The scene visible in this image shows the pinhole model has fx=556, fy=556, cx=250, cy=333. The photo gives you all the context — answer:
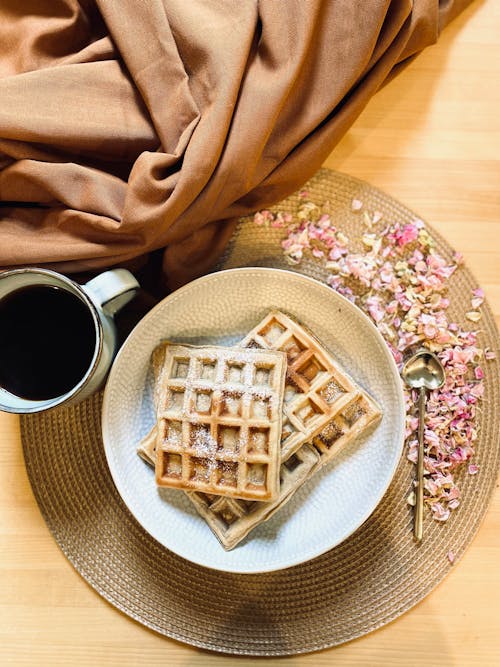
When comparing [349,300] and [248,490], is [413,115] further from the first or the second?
[248,490]

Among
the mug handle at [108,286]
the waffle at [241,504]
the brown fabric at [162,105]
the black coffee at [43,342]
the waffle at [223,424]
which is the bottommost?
the waffle at [241,504]

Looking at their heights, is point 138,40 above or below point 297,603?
above

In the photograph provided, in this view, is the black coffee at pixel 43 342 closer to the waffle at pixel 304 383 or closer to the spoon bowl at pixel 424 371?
the waffle at pixel 304 383

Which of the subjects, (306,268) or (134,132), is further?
(306,268)

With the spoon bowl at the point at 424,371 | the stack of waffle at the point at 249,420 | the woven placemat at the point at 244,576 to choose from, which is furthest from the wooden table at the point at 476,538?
the stack of waffle at the point at 249,420

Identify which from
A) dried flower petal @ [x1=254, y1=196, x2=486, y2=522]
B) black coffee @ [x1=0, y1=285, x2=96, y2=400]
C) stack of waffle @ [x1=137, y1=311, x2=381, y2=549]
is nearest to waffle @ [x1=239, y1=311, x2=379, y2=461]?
stack of waffle @ [x1=137, y1=311, x2=381, y2=549]

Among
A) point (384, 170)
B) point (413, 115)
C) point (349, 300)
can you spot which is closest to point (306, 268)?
point (349, 300)

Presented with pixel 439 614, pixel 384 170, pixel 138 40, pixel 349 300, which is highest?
pixel 138 40

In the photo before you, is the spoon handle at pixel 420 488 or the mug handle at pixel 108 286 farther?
the spoon handle at pixel 420 488
